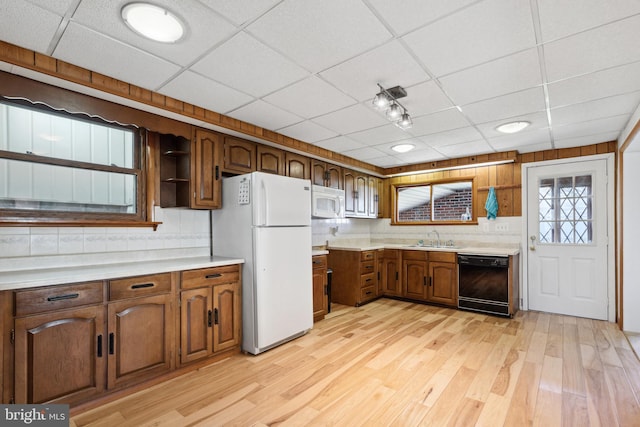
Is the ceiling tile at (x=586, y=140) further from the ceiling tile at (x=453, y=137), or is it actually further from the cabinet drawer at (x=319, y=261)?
the cabinet drawer at (x=319, y=261)

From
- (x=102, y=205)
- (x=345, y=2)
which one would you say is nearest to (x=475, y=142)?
(x=345, y=2)

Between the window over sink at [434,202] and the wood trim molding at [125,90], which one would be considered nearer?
the wood trim molding at [125,90]

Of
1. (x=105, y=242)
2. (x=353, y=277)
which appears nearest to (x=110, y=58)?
(x=105, y=242)

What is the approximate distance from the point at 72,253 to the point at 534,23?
11.2ft

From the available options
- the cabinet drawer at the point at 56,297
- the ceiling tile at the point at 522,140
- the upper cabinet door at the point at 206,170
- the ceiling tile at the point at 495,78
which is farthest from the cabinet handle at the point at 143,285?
the ceiling tile at the point at 522,140

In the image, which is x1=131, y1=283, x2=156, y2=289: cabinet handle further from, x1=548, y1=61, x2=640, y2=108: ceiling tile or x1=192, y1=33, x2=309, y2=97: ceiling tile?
x1=548, y1=61, x2=640, y2=108: ceiling tile

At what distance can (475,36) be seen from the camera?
5.80ft

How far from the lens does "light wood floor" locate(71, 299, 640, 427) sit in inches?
78.2

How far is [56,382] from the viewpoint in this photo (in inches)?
76.4

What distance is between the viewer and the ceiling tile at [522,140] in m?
3.57

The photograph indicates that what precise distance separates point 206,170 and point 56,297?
5.01 ft

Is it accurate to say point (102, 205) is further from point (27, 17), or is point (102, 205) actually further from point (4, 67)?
point (27, 17)

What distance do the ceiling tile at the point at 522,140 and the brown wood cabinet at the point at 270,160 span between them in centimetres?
254

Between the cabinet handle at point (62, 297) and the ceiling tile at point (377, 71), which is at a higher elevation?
the ceiling tile at point (377, 71)
